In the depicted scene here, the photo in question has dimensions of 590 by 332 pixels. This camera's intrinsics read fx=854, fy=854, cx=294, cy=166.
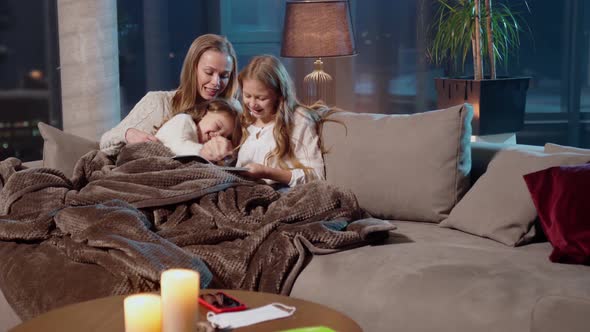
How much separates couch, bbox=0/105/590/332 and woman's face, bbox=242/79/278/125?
241 millimetres

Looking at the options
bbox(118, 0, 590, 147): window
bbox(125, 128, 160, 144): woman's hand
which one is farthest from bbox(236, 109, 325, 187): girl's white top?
bbox(118, 0, 590, 147): window

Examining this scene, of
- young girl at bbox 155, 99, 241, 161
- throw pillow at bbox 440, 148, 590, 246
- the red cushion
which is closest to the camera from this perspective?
the red cushion

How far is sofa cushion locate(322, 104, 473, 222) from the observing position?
296 centimetres

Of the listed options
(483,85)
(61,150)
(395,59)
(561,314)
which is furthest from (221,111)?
(395,59)

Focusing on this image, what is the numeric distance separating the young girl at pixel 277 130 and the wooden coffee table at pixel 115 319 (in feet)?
3.99

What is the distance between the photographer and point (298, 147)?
3174 millimetres

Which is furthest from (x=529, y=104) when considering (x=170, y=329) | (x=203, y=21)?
(x=170, y=329)

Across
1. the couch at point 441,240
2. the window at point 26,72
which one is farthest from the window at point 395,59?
the couch at point 441,240

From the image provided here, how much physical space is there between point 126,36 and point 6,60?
2.62 ft

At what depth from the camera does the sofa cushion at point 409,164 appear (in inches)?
116

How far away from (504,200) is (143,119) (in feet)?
5.00

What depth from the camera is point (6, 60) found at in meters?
5.36

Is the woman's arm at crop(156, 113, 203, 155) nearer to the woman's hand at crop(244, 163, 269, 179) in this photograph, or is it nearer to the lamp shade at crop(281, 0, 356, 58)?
the woman's hand at crop(244, 163, 269, 179)

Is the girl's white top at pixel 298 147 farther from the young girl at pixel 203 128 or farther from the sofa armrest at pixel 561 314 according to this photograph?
the sofa armrest at pixel 561 314
